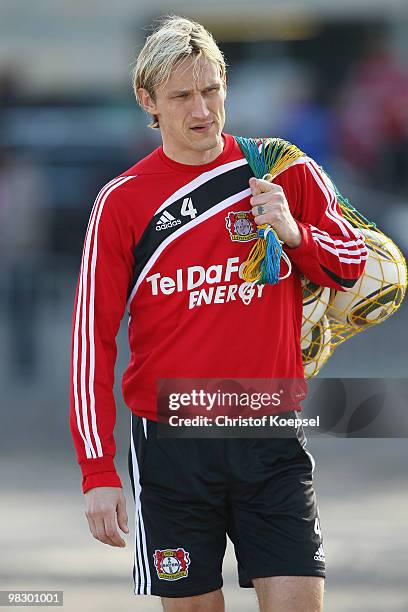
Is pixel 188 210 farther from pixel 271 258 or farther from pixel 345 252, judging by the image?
pixel 345 252

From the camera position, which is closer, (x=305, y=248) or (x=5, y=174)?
(x=305, y=248)

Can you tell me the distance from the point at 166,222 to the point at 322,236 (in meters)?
0.46

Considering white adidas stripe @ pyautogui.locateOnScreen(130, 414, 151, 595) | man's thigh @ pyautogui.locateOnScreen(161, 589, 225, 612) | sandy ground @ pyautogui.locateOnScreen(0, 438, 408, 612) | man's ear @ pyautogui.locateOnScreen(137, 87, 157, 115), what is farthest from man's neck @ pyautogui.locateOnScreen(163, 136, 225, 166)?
sandy ground @ pyautogui.locateOnScreen(0, 438, 408, 612)

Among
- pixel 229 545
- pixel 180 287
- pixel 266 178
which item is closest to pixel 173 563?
pixel 180 287

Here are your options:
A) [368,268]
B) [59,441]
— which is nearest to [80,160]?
[59,441]

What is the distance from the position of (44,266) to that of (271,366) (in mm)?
7928

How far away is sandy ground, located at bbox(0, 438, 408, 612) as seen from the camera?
590cm

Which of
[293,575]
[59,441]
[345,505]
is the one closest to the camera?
[293,575]

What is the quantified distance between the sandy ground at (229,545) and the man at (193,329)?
6.08 ft

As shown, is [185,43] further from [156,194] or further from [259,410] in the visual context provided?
[259,410]

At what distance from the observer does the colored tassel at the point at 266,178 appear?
388 centimetres

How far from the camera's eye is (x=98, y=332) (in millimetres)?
3980

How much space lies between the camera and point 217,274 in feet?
13.0

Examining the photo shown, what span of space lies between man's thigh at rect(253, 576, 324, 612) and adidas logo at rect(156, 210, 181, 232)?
1057mm
